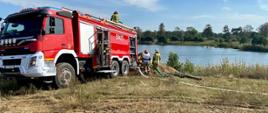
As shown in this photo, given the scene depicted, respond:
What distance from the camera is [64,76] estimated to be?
11.9 metres

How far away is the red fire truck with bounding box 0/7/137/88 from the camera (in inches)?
421

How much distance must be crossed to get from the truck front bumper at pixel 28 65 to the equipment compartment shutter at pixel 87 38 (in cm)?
205

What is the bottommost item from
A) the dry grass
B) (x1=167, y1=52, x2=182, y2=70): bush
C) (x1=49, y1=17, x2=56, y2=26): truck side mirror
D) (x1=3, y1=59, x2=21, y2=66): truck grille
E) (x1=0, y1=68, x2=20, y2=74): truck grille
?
the dry grass

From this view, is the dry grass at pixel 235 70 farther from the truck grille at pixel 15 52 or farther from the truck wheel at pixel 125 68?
the truck grille at pixel 15 52

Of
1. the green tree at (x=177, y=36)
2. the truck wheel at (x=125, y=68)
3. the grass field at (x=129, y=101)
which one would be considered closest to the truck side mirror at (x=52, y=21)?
the grass field at (x=129, y=101)

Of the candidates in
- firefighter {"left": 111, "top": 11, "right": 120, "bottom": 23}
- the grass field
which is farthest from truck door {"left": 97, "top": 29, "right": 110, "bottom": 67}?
the grass field

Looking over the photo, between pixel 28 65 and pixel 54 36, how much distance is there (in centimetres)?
130

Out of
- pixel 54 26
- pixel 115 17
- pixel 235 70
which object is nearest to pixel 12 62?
pixel 54 26

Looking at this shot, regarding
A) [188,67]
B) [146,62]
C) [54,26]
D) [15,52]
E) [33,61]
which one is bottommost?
[188,67]

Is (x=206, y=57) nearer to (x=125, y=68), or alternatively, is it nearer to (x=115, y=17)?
(x=115, y=17)

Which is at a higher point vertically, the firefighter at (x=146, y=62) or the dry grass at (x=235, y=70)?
the firefighter at (x=146, y=62)

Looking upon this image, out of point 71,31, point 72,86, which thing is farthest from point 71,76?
point 71,31

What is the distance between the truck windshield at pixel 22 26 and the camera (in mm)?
10945

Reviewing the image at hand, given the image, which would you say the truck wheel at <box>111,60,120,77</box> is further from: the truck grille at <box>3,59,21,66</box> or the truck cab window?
the truck grille at <box>3,59,21,66</box>
